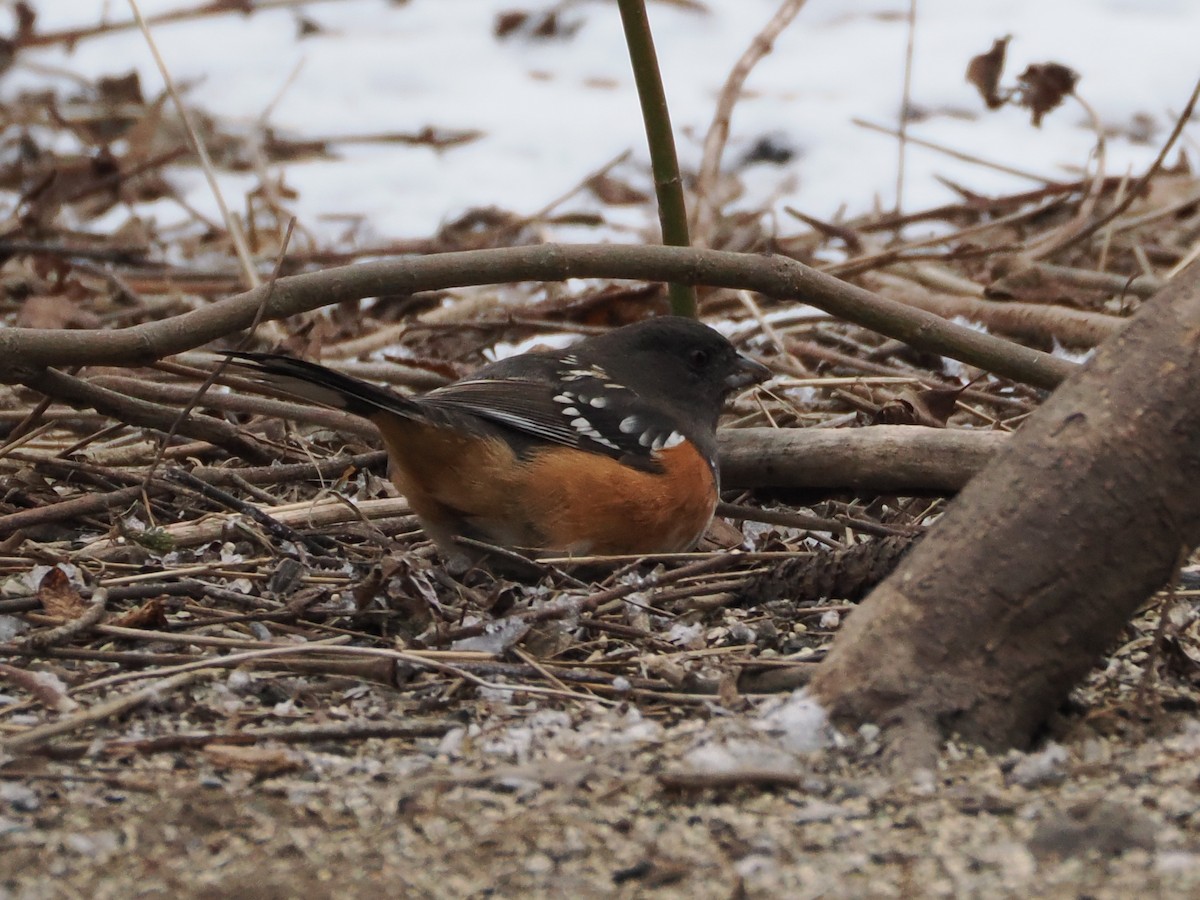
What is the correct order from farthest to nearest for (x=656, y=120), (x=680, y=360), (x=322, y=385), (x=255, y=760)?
1. (x=680, y=360)
2. (x=656, y=120)
3. (x=322, y=385)
4. (x=255, y=760)

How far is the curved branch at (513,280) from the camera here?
2.71 meters

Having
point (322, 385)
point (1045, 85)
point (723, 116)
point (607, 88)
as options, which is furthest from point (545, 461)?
point (607, 88)

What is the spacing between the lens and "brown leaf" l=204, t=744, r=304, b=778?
72.7 inches

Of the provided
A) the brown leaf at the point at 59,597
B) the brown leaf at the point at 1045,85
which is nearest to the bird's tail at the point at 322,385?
the brown leaf at the point at 59,597

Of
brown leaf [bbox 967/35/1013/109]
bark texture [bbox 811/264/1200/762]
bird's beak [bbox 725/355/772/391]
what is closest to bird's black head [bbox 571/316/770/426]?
bird's beak [bbox 725/355/772/391]

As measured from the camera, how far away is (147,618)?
239 centimetres

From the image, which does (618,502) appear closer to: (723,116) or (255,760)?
(255,760)

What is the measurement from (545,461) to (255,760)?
1.21 metres

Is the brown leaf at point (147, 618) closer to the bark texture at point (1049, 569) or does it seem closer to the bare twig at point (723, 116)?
the bark texture at point (1049, 569)

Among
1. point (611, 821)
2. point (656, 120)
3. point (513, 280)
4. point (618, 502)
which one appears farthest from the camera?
point (656, 120)

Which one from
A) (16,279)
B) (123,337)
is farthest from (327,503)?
A: (16,279)

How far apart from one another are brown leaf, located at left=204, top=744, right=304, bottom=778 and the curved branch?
1016 millimetres

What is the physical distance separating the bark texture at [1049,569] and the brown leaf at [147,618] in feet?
3.57

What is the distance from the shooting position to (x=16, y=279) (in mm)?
4930
